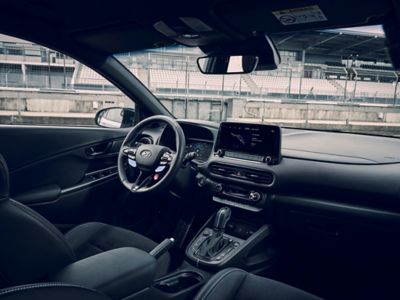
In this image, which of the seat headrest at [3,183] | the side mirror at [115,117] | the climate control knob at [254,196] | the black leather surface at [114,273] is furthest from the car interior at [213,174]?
the seat headrest at [3,183]

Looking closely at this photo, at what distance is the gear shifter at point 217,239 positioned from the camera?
236 centimetres

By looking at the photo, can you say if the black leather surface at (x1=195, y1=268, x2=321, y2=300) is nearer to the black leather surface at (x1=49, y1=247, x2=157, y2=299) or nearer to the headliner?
the black leather surface at (x1=49, y1=247, x2=157, y2=299)

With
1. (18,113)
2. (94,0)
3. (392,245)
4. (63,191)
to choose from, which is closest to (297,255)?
(392,245)

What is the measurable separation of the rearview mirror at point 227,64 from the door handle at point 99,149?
962mm

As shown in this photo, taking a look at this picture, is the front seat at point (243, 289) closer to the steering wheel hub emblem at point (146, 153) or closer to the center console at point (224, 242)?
the center console at point (224, 242)

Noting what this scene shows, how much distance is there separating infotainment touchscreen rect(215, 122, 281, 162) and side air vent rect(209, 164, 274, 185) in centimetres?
11

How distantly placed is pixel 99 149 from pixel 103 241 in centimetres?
95

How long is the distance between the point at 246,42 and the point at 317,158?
0.84 metres

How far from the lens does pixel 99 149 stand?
289 cm

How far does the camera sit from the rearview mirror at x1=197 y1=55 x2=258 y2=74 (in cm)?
226

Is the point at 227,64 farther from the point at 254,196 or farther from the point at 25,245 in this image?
the point at 25,245

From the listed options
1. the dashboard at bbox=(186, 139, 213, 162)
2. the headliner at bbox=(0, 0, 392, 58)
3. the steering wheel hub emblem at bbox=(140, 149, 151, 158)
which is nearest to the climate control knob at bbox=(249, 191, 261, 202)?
the dashboard at bbox=(186, 139, 213, 162)

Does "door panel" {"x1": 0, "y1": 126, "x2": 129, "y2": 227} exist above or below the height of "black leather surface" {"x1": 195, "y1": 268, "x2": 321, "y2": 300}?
above

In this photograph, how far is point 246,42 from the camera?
2324mm
